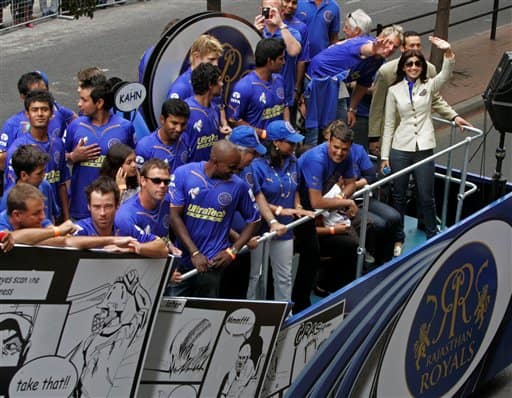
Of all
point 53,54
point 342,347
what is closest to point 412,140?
point 342,347

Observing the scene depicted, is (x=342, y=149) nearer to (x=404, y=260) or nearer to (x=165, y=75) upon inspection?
(x=404, y=260)

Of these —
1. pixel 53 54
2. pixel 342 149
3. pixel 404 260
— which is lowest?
pixel 53 54

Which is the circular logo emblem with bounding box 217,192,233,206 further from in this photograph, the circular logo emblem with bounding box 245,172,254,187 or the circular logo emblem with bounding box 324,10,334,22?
the circular logo emblem with bounding box 324,10,334,22

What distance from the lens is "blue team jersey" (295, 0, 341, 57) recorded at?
10.1 m

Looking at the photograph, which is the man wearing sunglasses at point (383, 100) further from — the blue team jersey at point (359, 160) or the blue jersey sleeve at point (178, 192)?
the blue jersey sleeve at point (178, 192)

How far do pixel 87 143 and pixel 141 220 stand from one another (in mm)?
1525

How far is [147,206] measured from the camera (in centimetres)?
609

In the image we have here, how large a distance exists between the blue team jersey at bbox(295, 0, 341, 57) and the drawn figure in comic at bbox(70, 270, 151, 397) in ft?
17.5

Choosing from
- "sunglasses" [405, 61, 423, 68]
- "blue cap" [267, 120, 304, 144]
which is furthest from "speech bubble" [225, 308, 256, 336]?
"sunglasses" [405, 61, 423, 68]

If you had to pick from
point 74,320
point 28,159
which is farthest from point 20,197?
point 28,159

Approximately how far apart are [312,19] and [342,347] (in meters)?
4.19

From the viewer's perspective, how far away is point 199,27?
27.1 ft

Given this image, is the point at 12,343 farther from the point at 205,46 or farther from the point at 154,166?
the point at 205,46

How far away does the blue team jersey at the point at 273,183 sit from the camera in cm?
695
